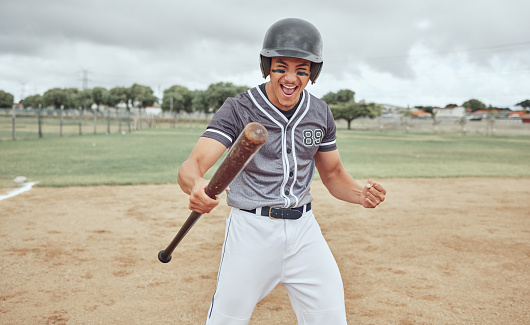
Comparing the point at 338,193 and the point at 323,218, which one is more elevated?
the point at 338,193

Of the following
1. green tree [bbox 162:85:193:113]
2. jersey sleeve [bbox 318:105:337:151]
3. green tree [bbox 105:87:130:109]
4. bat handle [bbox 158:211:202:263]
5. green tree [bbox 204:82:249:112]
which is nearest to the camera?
bat handle [bbox 158:211:202:263]

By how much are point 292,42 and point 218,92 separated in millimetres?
77918

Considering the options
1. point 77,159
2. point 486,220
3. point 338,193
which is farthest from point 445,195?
point 77,159

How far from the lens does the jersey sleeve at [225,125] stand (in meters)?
2.31

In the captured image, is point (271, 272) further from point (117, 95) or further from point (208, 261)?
point (117, 95)

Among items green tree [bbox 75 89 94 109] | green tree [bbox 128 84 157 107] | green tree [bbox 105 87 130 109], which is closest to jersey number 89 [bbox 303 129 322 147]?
green tree [bbox 128 84 157 107]

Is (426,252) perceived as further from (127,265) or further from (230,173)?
(230,173)

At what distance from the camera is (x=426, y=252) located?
5.52 m

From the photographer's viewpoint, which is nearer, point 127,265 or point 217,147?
point 217,147

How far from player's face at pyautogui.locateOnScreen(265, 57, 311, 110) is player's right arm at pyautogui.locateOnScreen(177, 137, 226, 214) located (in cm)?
42

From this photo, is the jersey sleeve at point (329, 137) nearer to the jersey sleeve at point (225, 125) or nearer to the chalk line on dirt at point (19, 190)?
the jersey sleeve at point (225, 125)

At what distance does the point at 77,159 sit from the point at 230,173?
45.8 ft

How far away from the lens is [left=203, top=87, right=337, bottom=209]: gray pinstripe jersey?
2.35 metres

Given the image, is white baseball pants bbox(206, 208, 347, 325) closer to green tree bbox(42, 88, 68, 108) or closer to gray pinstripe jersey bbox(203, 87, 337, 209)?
gray pinstripe jersey bbox(203, 87, 337, 209)
